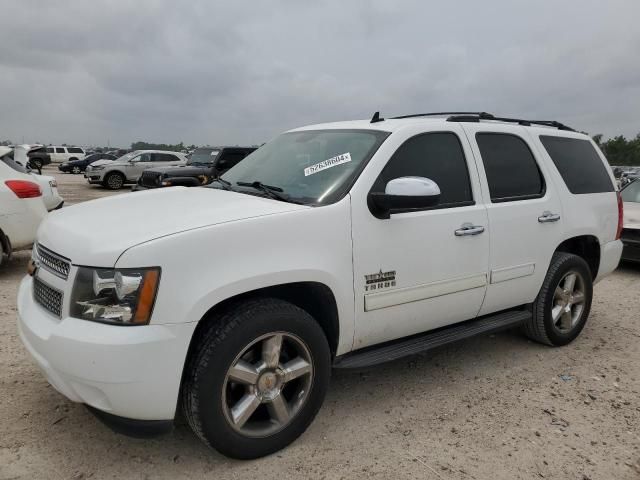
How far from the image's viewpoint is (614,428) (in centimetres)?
309

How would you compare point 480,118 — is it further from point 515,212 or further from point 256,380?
point 256,380

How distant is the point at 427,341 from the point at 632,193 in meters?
7.09

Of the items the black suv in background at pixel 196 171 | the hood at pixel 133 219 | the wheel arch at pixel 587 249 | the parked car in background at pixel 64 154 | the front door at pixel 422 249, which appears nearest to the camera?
the hood at pixel 133 219

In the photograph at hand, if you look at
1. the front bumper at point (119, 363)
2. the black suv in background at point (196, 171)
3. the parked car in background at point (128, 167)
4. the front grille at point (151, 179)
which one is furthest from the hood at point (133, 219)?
the parked car in background at point (128, 167)

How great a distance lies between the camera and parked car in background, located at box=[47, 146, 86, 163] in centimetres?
4383

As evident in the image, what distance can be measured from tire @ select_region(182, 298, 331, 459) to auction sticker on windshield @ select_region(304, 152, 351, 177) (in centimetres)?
94

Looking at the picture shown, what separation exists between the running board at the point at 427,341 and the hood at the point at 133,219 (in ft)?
3.22

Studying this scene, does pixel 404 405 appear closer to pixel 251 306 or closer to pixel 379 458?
pixel 379 458

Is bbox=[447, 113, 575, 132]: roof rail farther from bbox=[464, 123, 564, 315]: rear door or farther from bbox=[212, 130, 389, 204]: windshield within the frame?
bbox=[212, 130, 389, 204]: windshield

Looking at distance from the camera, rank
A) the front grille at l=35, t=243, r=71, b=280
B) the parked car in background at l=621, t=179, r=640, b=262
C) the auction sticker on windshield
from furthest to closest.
Result: 1. the parked car in background at l=621, t=179, r=640, b=262
2. the auction sticker on windshield
3. the front grille at l=35, t=243, r=71, b=280

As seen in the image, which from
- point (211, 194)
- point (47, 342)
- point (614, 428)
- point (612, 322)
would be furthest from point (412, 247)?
point (612, 322)

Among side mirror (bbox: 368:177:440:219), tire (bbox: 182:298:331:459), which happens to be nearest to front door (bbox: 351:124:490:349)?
side mirror (bbox: 368:177:440:219)

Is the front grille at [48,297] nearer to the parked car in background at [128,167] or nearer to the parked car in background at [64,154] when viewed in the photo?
the parked car in background at [128,167]

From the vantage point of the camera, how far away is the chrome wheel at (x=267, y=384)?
2.54 m
